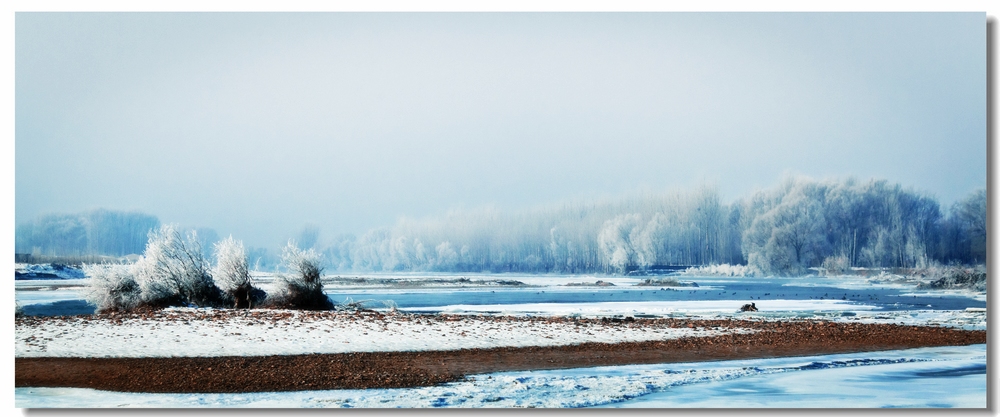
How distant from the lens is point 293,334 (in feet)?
34.3

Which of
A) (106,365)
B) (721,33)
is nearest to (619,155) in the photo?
(721,33)

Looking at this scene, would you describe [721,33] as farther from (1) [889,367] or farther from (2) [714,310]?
(2) [714,310]

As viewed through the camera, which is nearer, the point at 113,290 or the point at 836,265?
the point at 836,265

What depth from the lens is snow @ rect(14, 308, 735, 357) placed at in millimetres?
9352

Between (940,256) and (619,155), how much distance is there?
436cm

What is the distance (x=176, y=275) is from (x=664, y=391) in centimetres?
937

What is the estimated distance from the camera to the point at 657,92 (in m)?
10.3

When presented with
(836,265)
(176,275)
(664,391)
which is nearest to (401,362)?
(664,391)

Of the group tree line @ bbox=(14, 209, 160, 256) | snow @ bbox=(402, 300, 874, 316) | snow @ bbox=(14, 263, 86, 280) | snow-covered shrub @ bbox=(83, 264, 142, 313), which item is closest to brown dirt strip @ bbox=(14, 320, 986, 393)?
snow @ bbox=(14, 263, 86, 280)

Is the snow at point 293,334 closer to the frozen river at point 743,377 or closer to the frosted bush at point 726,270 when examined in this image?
the frozen river at point 743,377

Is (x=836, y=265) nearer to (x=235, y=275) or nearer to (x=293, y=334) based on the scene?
(x=293, y=334)

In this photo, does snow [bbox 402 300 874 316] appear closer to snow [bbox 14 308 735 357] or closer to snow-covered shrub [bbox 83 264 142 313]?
snow [bbox 14 308 735 357]

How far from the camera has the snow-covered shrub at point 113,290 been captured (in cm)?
1269

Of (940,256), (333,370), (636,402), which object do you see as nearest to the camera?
(636,402)
